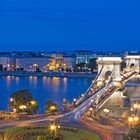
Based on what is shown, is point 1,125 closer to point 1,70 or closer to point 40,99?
point 40,99

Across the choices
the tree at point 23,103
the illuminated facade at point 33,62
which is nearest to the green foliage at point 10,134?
the tree at point 23,103

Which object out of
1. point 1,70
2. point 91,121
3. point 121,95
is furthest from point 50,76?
point 91,121

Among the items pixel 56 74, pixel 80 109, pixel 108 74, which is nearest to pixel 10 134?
pixel 80 109

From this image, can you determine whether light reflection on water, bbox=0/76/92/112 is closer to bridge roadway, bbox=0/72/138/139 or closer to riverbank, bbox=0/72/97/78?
bridge roadway, bbox=0/72/138/139

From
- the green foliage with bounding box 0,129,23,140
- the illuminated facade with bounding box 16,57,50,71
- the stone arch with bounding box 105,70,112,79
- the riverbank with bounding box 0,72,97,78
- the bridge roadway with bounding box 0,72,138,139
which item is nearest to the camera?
the green foliage with bounding box 0,129,23,140

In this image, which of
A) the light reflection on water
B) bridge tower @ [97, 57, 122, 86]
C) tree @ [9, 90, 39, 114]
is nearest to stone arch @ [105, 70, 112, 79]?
bridge tower @ [97, 57, 122, 86]

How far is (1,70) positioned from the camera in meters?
56.9

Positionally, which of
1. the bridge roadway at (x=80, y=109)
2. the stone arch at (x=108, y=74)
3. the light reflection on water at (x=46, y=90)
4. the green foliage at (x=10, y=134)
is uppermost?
the stone arch at (x=108, y=74)

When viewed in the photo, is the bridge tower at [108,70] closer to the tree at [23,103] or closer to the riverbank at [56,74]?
the tree at [23,103]

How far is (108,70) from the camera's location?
25.2 meters

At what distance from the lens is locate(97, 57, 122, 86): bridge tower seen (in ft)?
80.3

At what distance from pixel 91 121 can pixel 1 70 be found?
45.5 m

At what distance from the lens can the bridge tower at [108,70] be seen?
80.3 feet

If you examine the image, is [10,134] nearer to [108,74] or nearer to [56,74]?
[108,74]
